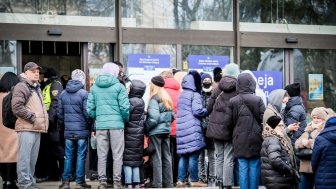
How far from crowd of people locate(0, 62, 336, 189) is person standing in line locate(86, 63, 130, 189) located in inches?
0.6

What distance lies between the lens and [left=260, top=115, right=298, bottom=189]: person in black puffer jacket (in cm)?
1091

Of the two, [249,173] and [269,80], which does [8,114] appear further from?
[269,80]

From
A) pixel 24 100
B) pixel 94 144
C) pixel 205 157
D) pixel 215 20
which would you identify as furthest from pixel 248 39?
pixel 24 100

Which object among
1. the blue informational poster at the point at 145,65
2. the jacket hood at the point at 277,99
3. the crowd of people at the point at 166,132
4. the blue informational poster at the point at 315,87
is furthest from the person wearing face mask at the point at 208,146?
the blue informational poster at the point at 315,87

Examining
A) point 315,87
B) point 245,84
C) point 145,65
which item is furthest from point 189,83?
point 315,87

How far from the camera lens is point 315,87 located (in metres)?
16.7

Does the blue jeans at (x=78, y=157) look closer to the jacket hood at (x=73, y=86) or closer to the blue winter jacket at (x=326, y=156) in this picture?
the jacket hood at (x=73, y=86)

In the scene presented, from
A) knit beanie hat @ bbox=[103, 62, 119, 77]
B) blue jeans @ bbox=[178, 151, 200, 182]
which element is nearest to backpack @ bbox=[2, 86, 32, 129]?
knit beanie hat @ bbox=[103, 62, 119, 77]

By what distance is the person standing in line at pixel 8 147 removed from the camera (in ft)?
40.5

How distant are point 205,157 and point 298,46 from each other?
430 centimetres

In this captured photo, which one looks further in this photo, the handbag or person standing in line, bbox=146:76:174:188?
person standing in line, bbox=146:76:174:188

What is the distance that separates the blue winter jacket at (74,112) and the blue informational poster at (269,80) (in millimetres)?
4969

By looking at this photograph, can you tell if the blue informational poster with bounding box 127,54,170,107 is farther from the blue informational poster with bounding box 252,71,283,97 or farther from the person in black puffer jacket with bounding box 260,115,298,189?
the person in black puffer jacket with bounding box 260,115,298,189

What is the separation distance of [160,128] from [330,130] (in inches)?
124
